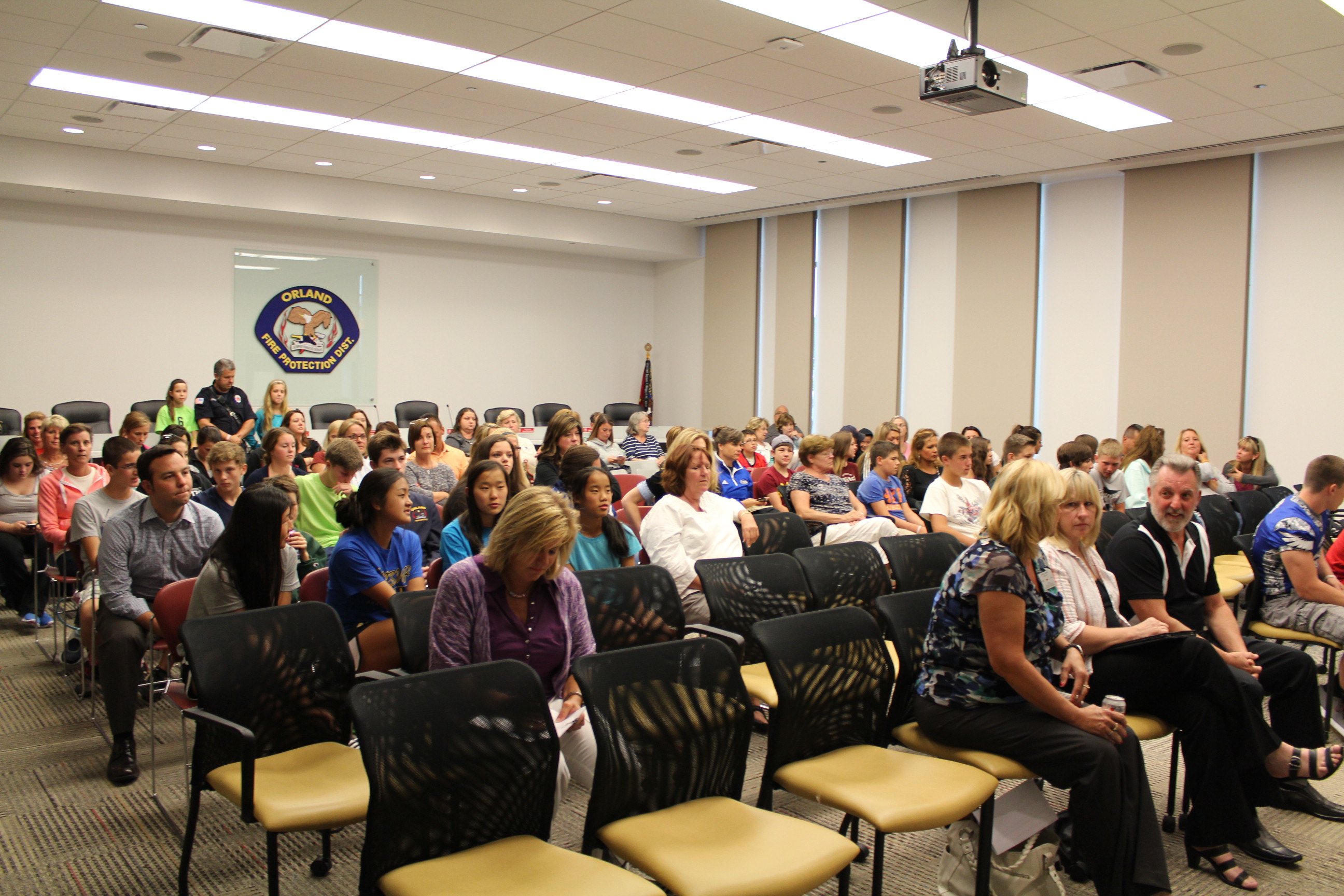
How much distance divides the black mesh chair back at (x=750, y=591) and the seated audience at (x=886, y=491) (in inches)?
96.6

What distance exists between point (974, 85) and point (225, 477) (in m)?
4.55

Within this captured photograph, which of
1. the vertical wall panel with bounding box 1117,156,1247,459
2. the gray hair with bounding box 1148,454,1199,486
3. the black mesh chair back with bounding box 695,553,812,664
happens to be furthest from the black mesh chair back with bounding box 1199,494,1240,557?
the vertical wall panel with bounding box 1117,156,1247,459

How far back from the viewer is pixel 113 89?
299 inches

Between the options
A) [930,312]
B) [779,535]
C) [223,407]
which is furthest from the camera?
[930,312]

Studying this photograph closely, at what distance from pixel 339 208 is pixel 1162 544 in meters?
10.1

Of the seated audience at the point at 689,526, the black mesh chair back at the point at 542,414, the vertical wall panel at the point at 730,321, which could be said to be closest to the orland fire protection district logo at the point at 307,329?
the black mesh chair back at the point at 542,414

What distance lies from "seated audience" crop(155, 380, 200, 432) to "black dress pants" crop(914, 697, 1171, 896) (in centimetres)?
867

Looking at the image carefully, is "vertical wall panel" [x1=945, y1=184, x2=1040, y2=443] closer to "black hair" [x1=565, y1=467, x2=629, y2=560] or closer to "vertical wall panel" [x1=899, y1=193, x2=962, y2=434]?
"vertical wall panel" [x1=899, y1=193, x2=962, y2=434]

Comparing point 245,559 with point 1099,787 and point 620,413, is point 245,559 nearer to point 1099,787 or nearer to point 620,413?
point 1099,787

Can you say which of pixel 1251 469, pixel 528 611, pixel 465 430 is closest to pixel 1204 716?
pixel 528 611

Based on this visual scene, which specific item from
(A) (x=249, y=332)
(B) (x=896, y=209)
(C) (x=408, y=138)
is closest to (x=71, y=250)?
(A) (x=249, y=332)

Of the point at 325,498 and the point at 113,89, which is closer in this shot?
the point at 325,498

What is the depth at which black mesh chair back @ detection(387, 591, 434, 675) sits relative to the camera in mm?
3094

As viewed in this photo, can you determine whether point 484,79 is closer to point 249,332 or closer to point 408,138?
point 408,138
